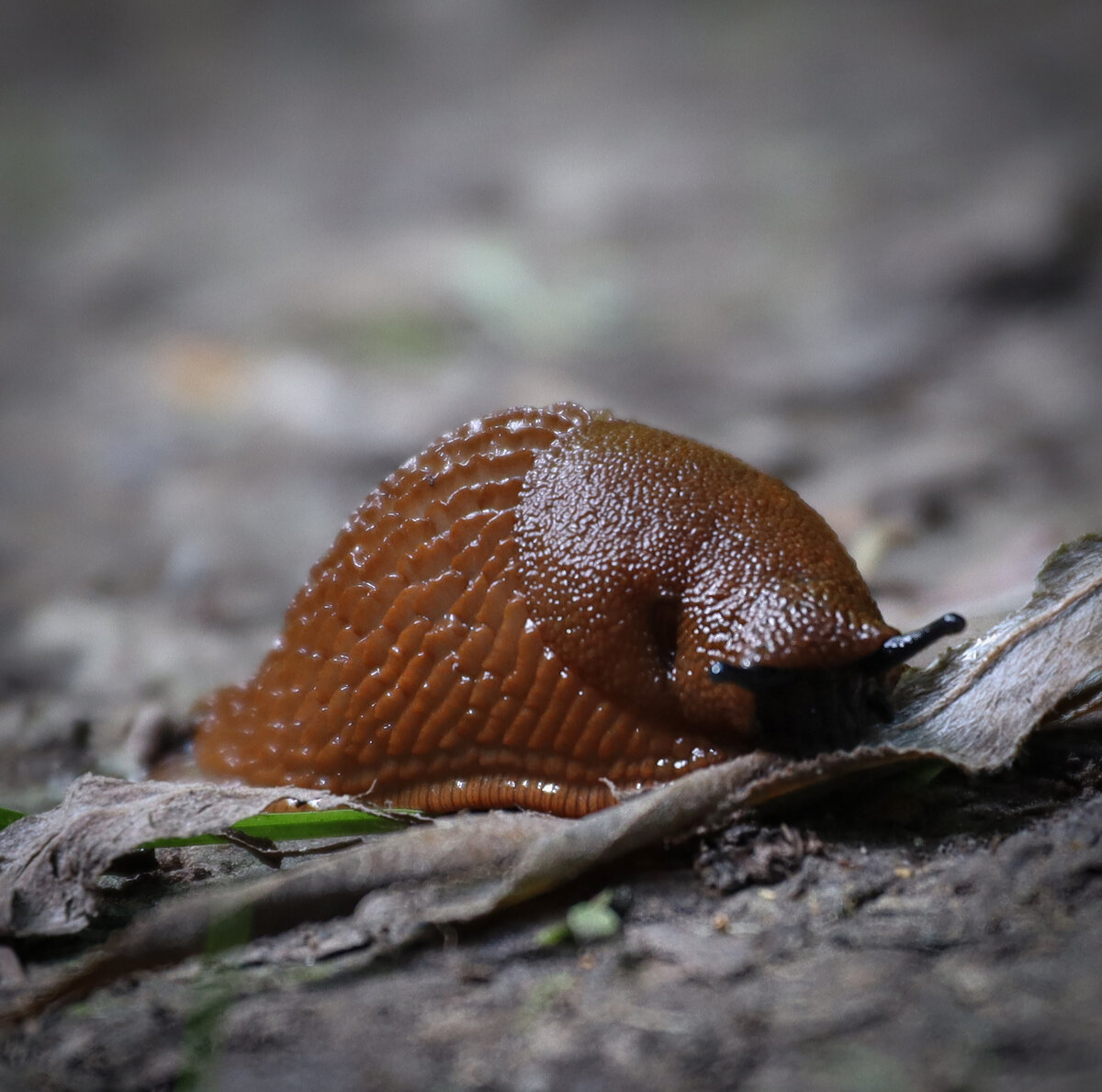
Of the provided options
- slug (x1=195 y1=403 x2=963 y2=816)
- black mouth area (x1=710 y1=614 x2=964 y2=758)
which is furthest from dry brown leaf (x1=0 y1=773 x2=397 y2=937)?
black mouth area (x1=710 y1=614 x2=964 y2=758)

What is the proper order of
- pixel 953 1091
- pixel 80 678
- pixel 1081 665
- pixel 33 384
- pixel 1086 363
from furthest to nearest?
pixel 33 384 < pixel 1086 363 < pixel 80 678 < pixel 1081 665 < pixel 953 1091

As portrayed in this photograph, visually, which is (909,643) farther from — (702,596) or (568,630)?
(568,630)

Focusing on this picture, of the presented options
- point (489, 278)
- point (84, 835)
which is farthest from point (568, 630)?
point (489, 278)

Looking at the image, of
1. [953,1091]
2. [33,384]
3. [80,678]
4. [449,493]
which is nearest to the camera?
[953,1091]

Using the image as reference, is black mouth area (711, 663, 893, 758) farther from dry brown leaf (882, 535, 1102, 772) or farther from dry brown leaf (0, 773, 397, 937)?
dry brown leaf (0, 773, 397, 937)

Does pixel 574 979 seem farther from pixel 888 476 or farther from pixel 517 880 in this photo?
pixel 888 476

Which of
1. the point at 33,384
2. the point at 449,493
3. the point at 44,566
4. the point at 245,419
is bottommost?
the point at 449,493

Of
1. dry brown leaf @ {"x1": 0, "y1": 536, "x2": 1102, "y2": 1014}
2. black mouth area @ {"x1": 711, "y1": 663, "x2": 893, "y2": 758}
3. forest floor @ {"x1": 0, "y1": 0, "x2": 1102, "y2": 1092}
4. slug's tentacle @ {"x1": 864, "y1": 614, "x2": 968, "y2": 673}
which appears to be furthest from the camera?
black mouth area @ {"x1": 711, "y1": 663, "x2": 893, "y2": 758}

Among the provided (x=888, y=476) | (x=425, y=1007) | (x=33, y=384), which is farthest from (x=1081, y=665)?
(x=33, y=384)
